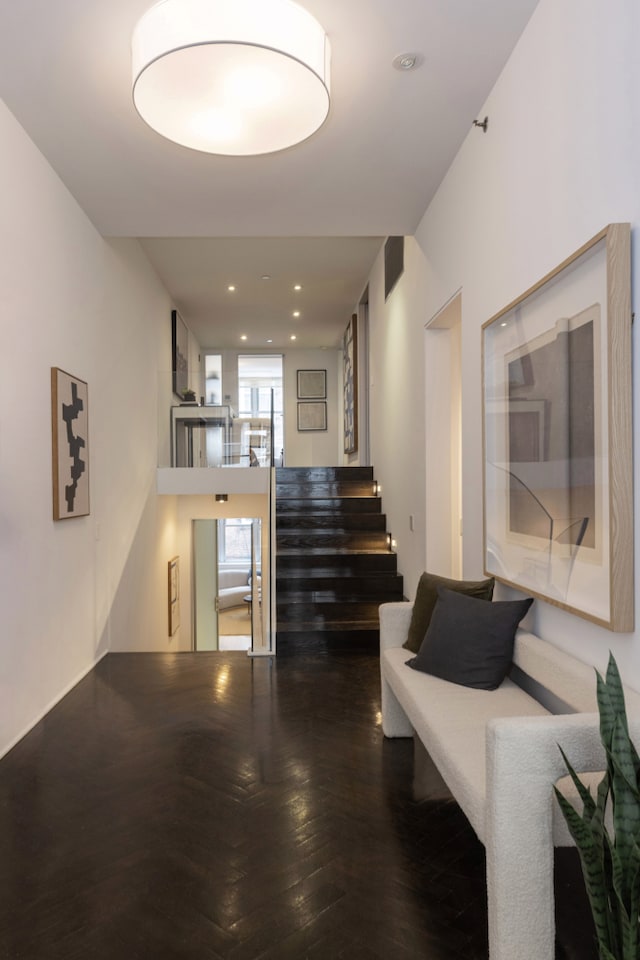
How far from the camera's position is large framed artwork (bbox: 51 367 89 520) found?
4.04 metres

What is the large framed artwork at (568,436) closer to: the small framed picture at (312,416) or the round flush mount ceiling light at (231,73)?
the round flush mount ceiling light at (231,73)

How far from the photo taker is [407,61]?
118 inches

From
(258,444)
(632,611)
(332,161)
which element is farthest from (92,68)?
(258,444)

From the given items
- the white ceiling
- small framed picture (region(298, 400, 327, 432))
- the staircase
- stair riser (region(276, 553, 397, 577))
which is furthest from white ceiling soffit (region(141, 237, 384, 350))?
stair riser (region(276, 553, 397, 577))

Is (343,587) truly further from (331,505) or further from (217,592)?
(217,592)

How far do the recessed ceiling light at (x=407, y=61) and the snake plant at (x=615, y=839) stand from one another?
111 inches

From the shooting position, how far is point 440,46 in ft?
9.57

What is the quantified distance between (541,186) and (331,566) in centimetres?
439

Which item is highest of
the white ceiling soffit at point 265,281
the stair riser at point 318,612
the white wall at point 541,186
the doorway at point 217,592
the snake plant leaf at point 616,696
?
the white ceiling soffit at point 265,281

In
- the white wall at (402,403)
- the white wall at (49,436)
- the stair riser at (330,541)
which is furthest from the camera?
the stair riser at (330,541)

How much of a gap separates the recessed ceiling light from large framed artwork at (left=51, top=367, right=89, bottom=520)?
260cm

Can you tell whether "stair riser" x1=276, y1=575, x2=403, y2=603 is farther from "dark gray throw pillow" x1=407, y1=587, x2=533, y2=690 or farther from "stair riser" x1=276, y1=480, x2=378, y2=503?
"dark gray throw pillow" x1=407, y1=587, x2=533, y2=690

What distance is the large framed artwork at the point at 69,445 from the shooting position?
4.04m

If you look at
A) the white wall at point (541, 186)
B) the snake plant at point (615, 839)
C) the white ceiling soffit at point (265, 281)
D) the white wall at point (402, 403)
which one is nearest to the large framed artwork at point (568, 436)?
the white wall at point (541, 186)
